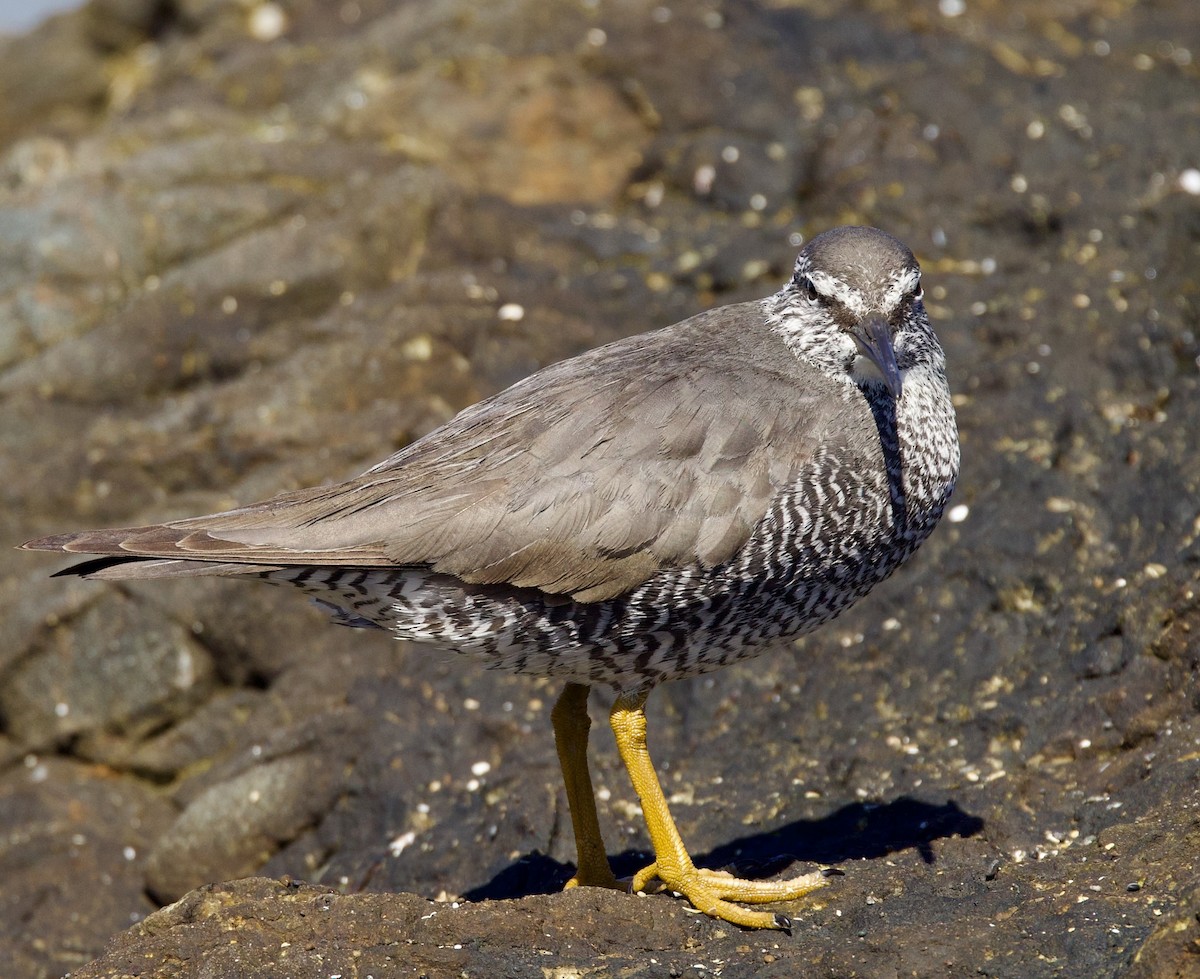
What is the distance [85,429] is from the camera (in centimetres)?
930

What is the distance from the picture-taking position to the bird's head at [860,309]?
553 centimetres

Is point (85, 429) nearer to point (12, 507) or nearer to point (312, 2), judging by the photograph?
point (12, 507)

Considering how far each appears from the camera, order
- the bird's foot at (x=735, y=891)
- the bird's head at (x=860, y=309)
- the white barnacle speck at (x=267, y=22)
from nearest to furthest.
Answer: the bird's foot at (x=735, y=891) → the bird's head at (x=860, y=309) → the white barnacle speck at (x=267, y=22)

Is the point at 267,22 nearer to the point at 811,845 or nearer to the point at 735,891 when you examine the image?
the point at 811,845

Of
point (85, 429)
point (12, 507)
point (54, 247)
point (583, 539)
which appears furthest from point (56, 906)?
point (54, 247)

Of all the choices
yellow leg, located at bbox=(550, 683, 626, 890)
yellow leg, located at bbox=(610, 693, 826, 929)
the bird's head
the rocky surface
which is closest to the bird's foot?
yellow leg, located at bbox=(610, 693, 826, 929)

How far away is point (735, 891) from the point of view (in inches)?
209

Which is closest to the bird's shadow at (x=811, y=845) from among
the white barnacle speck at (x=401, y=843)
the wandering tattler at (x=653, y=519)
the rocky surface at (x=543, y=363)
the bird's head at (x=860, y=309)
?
the rocky surface at (x=543, y=363)

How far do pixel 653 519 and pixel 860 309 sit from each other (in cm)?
121

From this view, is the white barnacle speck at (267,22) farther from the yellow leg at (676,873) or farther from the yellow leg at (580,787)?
the yellow leg at (676,873)

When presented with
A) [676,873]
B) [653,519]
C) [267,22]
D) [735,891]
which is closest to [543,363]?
[653,519]

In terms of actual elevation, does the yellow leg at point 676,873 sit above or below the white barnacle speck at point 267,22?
below

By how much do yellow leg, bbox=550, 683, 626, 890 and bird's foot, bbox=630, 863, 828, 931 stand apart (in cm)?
49

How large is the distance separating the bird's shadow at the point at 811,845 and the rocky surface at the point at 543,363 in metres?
0.03
